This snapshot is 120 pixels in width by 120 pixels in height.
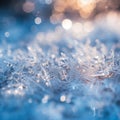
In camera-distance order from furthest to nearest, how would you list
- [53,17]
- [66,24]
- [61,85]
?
[53,17]
[66,24]
[61,85]

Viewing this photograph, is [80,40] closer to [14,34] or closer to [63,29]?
[63,29]

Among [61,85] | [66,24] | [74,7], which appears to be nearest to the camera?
[61,85]

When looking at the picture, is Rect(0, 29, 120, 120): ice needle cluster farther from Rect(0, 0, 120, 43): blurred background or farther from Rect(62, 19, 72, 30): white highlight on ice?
Rect(62, 19, 72, 30): white highlight on ice

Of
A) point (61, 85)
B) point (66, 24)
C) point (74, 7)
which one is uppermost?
point (74, 7)

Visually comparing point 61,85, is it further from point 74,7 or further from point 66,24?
point 74,7

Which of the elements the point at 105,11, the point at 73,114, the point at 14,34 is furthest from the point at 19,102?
the point at 105,11

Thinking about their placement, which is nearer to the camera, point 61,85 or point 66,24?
point 61,85

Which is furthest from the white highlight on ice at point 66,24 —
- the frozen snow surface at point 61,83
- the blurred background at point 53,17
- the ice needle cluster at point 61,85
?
the ice needle cluster at point 61,85

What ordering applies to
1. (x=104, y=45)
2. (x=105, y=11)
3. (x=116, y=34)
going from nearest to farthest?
(x=104, y=45), (x=116, y=34), (x=105, y=11)

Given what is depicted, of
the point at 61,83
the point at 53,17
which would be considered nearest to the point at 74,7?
the point at 53,17
